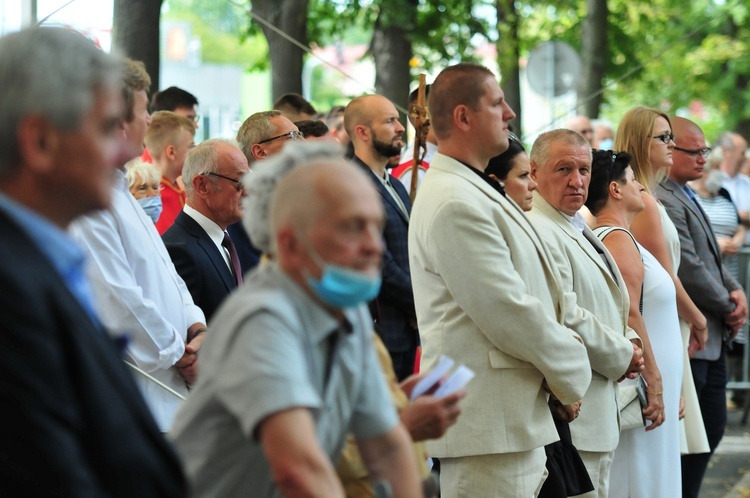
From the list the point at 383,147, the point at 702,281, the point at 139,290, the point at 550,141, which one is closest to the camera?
the point at 139,290

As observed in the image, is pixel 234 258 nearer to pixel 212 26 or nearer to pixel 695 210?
pixel 695 210

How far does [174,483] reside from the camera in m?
2.23

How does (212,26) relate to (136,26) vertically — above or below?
above

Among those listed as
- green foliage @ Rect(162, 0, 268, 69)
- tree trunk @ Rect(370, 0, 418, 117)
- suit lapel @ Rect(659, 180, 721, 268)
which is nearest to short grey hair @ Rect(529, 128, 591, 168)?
suit lapel @ Rect(659, 180, 721, 268)

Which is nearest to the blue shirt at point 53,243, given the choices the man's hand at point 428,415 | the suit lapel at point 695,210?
the man's hand at point 428,415

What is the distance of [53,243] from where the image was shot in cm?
214

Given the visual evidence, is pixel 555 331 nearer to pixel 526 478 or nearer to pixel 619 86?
pixel 526 478

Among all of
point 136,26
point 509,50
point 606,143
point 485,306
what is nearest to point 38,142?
point 485,306

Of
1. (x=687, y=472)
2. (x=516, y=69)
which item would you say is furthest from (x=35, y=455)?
(x=516, y=69)

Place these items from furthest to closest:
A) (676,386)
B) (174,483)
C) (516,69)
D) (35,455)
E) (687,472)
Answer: (516,69)
(687,472)
(676,386)
(174,483)
(35,455)

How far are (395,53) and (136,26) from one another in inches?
212

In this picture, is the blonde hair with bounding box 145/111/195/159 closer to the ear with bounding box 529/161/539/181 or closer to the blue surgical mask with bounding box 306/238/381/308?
the ear with bounding box 529/161/539/181

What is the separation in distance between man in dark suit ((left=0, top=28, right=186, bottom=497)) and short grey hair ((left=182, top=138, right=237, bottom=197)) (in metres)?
3.16

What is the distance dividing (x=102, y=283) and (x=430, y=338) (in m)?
1.39
